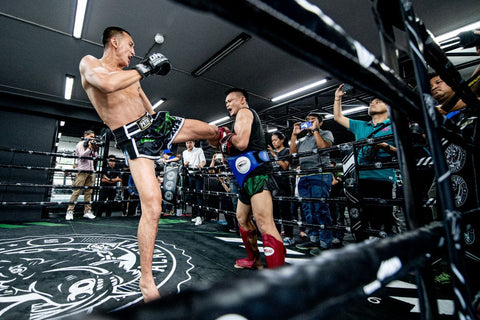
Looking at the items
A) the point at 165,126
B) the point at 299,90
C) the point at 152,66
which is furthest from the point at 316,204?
the point at 299,90

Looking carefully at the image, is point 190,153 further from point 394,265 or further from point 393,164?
point 394,265

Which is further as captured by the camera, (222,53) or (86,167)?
(222,53)

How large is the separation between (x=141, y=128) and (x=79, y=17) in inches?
150

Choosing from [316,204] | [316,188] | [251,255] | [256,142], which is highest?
[256,142]

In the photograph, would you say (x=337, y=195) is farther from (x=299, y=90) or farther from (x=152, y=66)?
(x=152, y=66)

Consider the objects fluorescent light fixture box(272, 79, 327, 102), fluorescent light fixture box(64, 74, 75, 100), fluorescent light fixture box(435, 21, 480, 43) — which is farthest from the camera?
fluorescent light fixture box(272, 79, 327, 102)

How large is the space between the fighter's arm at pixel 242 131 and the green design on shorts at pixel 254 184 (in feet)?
0.87

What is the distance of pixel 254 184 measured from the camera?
1797 millimetres

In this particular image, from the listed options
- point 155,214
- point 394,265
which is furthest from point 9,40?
point 394,265

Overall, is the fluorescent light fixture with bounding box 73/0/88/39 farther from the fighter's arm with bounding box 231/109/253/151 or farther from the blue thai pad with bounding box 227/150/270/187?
the blue thai pad with bounding box 227/150/270/187

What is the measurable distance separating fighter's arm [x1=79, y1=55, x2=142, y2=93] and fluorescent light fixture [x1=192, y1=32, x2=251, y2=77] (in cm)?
335

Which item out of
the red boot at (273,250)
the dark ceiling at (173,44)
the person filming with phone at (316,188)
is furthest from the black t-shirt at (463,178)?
the dark ceiling at (173,44)

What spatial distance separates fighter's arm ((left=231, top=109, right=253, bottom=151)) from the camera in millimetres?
1771

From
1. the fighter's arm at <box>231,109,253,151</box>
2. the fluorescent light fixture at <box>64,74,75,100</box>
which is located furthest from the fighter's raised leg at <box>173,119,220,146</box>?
the fluorescent light fixture at <box>64,74,75,100</box>
